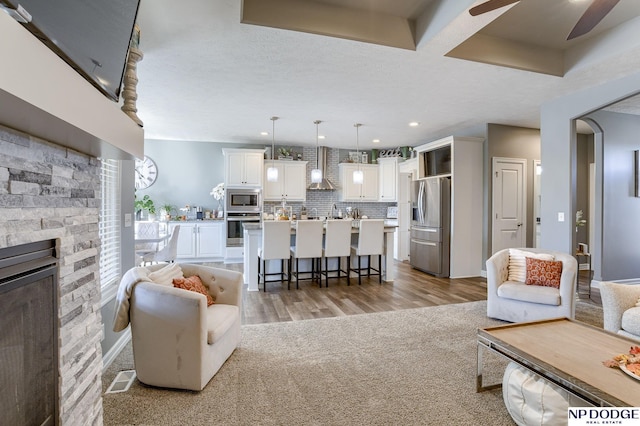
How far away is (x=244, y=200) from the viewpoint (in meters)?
6.82

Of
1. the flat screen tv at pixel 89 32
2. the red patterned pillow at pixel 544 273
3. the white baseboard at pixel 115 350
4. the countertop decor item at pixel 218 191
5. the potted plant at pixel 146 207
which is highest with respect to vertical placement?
the flat screen tv at pixel 89 32

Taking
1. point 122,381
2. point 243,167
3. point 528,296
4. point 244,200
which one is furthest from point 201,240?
point 528,296

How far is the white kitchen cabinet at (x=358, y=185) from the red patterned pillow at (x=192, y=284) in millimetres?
5357

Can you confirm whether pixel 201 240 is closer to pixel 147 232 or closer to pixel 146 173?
pixel 147 232

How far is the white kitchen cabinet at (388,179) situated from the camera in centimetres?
755

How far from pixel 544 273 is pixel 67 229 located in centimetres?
400

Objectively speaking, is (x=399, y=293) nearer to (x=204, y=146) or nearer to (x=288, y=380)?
(x=288, y=380)

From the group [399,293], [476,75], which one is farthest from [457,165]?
[399,293]

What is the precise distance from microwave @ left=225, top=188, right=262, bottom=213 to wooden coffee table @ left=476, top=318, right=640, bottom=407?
18.1ft

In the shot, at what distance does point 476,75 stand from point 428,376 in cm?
315

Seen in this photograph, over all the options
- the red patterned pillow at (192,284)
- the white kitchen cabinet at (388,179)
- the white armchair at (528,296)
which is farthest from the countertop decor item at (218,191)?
the white armchair at (528,296)

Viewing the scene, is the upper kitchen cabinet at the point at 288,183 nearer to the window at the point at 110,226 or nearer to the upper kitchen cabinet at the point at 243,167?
the upper kitchen cabinet at the point at 243,167

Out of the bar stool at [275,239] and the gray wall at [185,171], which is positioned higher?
the gray wall at [185,171]

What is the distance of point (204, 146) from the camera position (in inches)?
278
